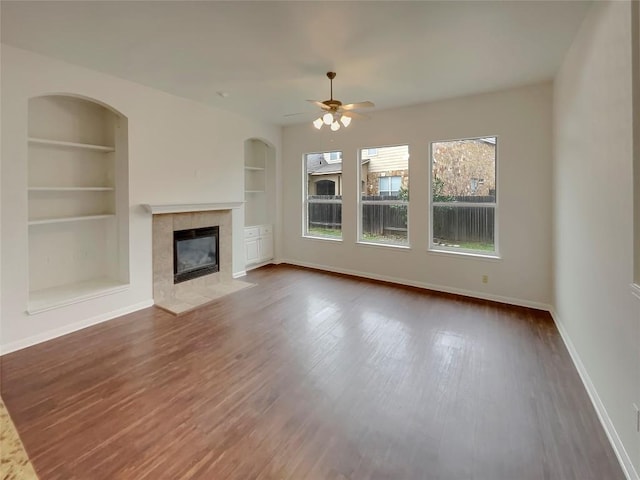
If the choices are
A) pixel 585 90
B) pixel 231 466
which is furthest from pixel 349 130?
pixel 231 466

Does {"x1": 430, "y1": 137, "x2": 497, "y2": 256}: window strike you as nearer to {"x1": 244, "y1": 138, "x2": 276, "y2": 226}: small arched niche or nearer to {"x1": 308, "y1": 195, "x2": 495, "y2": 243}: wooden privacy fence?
{"x1": 308, "y1": 195, "x2": 495, "y2": 243}: wooden privacy fence

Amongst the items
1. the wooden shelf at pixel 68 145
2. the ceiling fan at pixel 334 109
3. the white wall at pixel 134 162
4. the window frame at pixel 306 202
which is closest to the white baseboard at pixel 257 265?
the white wall at pixel 134 162

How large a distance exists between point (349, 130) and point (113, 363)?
193 inches

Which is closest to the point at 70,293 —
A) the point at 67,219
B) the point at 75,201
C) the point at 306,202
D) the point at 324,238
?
the point at 67,219

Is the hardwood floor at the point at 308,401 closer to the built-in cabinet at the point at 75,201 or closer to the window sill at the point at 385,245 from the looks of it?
the built-in cabinet at the point at 75,201

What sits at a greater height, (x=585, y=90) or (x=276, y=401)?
(x=585, y=90)

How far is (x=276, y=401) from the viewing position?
235 centimetres

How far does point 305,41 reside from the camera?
297 centimetres

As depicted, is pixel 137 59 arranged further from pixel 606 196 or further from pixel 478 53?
pixel 606 196

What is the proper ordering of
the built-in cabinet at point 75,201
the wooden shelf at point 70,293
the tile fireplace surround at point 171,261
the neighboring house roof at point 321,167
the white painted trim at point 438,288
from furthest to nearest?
the neighboring house roof at point 321,167
the tile fireplace surround at point 171,261
the white painted trim at point 438,288
the built-in cabinet at point 75,201
the wooden shelf at point 70,293

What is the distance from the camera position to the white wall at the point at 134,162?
3088mm

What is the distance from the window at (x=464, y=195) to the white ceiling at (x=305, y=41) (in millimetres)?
899

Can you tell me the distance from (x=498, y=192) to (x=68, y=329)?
18.5 feet

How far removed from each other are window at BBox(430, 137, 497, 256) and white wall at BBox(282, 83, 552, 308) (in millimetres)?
145
